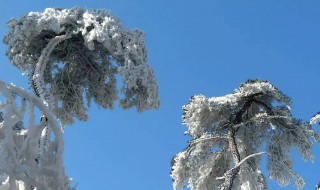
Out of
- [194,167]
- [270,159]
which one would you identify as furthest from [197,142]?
[270,159]

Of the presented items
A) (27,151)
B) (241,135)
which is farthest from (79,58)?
(27,151)

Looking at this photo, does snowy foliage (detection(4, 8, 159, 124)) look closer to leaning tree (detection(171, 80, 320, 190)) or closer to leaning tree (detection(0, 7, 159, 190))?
leaning tree (detection(0, 7, 159, 190))

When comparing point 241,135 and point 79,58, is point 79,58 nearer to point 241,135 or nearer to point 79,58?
point 79,58

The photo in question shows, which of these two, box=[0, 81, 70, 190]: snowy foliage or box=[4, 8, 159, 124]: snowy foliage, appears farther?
box=[4, 8, 159, 124]: snowy foliage

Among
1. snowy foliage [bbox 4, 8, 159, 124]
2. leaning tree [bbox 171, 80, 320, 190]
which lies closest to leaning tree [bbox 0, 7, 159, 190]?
snowy foliage [bbox 4, 8, 159, 124]

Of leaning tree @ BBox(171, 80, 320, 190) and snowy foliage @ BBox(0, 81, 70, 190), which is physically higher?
leaning tree @ BBox(171, 80, 320, 190)

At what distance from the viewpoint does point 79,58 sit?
1886cm

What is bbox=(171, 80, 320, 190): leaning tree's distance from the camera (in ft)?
58.6

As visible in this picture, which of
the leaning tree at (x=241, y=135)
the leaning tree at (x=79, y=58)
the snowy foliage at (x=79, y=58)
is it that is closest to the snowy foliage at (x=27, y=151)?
the leaning tree at (x=79, y=58)

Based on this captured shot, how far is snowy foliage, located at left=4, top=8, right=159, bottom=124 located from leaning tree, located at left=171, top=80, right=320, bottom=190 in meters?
2.77

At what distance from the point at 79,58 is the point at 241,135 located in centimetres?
624

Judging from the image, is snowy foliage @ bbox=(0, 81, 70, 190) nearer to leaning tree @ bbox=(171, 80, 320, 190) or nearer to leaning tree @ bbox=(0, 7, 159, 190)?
leaning tree @ bbox=(0, 7, 159, 190)

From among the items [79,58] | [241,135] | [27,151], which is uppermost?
[79,58]

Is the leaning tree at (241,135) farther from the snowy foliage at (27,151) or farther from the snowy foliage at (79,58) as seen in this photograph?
the snowy foliage at (27,151)
